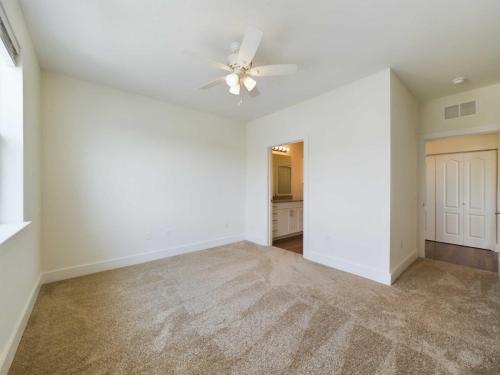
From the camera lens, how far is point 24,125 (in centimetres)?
183

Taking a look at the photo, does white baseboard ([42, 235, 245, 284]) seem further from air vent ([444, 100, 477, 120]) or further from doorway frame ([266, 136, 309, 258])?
air vent ([444, 100, 477, 120])

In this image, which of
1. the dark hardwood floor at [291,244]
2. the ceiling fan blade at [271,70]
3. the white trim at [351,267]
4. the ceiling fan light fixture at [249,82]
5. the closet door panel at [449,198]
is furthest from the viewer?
the closet door panel at [449,198]

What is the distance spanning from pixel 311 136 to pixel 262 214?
71.0 inches

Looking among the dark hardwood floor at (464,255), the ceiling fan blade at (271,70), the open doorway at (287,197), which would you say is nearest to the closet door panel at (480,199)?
the dark hardwood floor at (464,255)

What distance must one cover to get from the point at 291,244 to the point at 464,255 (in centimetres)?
291

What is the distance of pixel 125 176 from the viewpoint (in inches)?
124

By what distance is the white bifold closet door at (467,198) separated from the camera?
12.7 feet

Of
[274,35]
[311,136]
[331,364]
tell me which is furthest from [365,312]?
[274,35]

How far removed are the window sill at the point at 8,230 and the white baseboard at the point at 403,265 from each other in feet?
11.7

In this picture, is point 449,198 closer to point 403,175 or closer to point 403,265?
point 403,175

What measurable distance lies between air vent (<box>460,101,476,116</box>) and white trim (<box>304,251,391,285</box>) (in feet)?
8.89

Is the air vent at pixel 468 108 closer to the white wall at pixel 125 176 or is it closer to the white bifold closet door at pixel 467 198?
the white bifold closet door at pixel 467 198

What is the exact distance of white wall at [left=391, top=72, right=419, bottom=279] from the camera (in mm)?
2652

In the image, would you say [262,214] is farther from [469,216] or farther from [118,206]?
[469,216]
